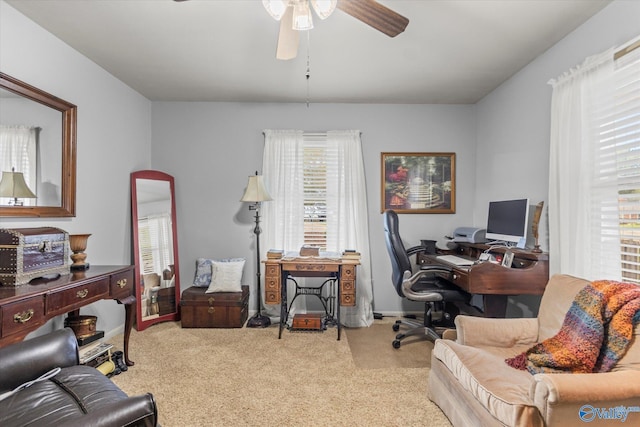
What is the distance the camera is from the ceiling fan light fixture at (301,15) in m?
1.52

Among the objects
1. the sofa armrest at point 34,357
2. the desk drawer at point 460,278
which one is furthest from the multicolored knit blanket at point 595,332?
the sofa armrest at point 34,357

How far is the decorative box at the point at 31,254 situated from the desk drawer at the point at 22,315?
229 millimetres

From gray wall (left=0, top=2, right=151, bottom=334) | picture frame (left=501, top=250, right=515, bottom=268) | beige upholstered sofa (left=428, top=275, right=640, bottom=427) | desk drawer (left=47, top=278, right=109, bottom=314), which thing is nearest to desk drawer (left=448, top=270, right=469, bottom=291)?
picture frame (left=501, top=250, right=515, bottom=268)

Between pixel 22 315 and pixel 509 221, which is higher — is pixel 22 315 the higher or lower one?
the lower one

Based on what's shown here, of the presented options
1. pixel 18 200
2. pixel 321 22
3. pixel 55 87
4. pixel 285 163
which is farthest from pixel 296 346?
pixel 55 87

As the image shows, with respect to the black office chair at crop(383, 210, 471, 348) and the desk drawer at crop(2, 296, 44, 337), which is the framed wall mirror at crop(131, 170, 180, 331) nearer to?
the desk drawer at crop(2, 296, 44, 337)

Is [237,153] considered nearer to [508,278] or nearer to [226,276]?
[226,276]

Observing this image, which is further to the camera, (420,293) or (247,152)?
(247,152)

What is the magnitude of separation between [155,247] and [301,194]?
1.71 meters

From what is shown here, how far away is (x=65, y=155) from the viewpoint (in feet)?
8.17

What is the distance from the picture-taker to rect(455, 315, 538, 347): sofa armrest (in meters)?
1.95

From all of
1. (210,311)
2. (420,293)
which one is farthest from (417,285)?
(210,311)

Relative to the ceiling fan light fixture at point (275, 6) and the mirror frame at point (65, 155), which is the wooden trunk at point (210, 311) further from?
the ceiling fan light fixture at point (275, 6)

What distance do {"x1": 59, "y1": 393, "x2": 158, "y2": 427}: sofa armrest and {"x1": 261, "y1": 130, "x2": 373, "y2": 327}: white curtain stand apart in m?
2.65
